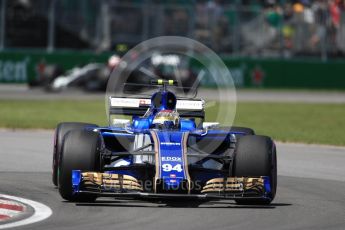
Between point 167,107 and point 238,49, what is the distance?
3255cm

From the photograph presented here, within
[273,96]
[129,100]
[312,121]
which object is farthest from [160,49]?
[129,100]

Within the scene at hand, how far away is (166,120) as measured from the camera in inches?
→ 489

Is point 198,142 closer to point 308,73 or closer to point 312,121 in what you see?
point 312,121

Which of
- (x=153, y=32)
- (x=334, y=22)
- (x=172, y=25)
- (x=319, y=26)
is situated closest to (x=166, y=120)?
(x=153, y=32)

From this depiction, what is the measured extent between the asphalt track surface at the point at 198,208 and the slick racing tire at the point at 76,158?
6.5 inches

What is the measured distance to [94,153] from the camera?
37.9 feet

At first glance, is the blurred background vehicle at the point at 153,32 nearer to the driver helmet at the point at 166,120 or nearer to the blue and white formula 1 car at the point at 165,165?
the driver helmet at the point at 166,120

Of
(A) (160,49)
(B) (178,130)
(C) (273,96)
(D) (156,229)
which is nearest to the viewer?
(D) (156,229)

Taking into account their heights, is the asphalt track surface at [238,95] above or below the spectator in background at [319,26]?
below

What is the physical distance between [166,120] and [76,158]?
4.80ft

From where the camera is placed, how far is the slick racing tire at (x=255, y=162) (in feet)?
38.0

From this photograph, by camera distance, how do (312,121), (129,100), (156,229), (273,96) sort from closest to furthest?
1. (156,229)
2. (129,100)
3. (312,121)
4. (273,96)

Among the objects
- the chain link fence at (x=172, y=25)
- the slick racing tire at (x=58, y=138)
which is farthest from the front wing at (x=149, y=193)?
the chain link fence at (x=172, y=25)

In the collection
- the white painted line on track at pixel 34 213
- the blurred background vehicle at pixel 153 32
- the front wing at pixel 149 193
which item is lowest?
the white painted line on track at pixel 34 213
